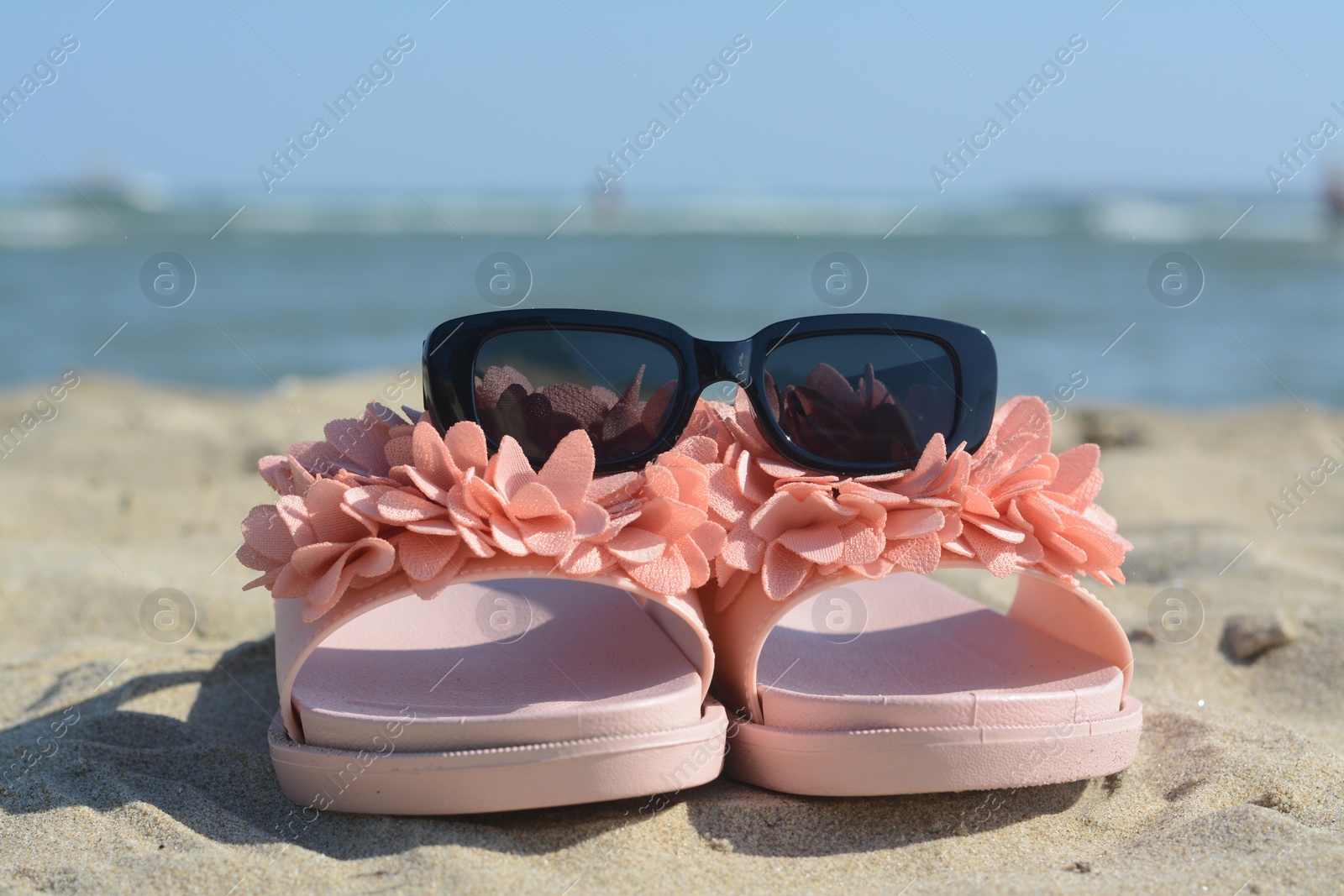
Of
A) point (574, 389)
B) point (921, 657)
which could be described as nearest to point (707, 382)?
point (574, 389)

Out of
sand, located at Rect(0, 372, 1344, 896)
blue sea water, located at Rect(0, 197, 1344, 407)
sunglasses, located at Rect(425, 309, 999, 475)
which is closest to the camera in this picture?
sand, located at Rect(0, 372, 1344, 896)

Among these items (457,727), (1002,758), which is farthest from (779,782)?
(457,727)

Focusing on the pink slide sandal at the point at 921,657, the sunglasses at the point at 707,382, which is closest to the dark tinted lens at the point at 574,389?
the sunglasses at the point at 707,382

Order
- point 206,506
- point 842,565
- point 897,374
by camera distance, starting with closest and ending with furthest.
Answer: point 842,565, point 897,374, point 206,506

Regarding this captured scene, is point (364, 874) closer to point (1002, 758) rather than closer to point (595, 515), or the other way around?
point (595, 515)

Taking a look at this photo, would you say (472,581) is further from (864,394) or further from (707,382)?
(864,394)

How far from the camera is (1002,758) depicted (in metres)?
1.45

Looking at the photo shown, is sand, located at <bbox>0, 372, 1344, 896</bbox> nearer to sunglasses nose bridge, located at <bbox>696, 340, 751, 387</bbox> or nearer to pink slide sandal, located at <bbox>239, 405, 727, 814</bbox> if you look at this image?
pink slide sandal, located at <bbox>239, 405, 727, 814</bbox>

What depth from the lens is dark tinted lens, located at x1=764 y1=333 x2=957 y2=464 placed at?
163 cm

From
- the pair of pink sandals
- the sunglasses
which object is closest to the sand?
the pair of pink sandals

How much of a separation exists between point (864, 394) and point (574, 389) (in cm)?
43

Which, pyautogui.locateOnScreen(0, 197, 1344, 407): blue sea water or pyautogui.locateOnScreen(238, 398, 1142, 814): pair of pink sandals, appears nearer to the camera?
pyautogui.locateOnScreen(238, 398, 1142, 814): pair of pink sandals

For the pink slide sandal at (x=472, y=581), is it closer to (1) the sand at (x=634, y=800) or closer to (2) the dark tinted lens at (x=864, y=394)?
(1) the sand at (x=634, y=800)

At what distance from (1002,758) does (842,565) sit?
33 centimetres
